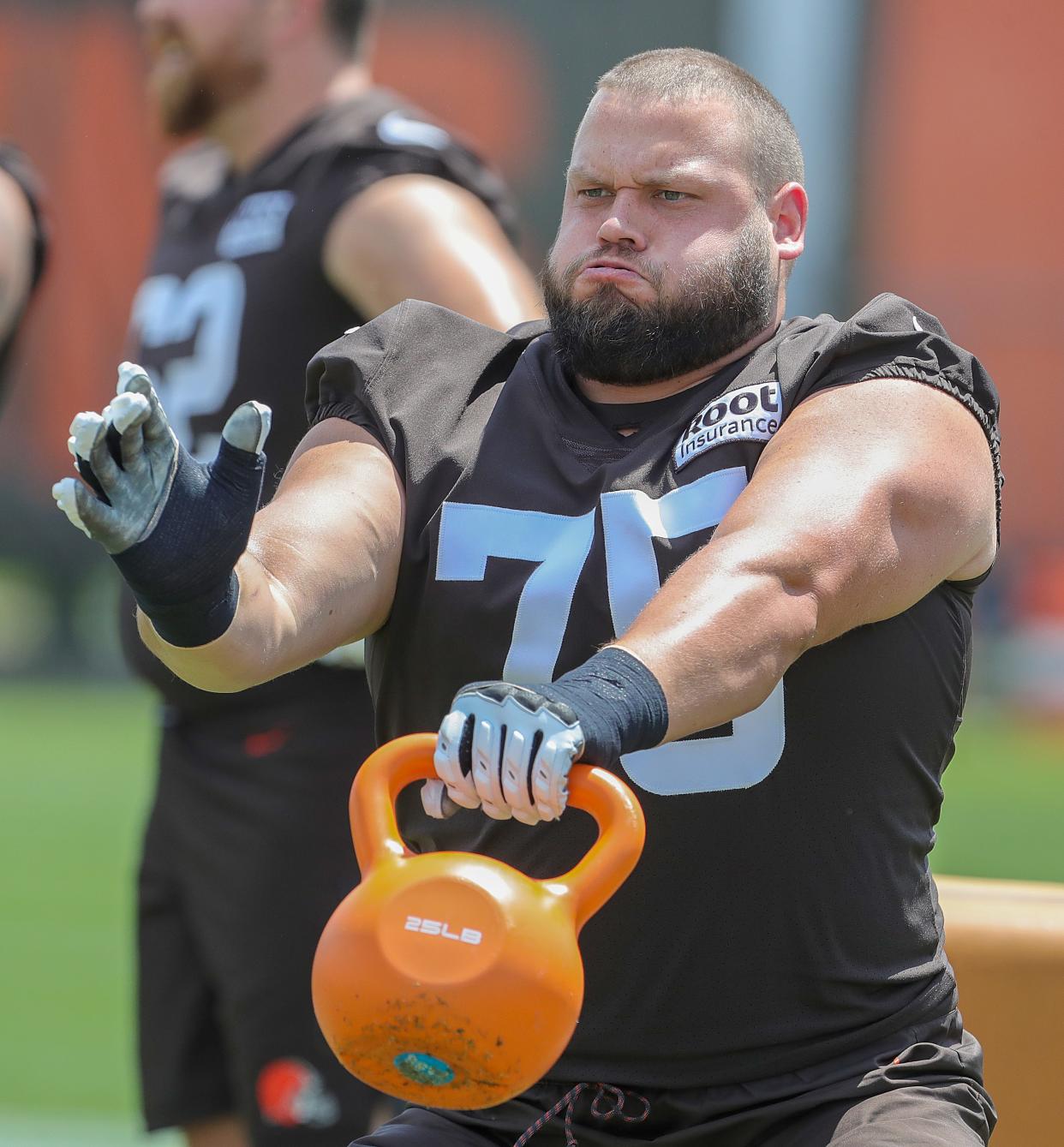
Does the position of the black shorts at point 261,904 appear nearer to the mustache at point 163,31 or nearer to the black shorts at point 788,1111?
the black shorts at point 788,1111

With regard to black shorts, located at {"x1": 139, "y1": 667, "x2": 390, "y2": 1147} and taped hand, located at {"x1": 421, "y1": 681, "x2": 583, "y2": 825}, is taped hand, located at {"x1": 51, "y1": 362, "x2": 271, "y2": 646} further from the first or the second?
black shorts, located at {"x1": 139, "y1": 667, "x2": 390, "y2": 1147}

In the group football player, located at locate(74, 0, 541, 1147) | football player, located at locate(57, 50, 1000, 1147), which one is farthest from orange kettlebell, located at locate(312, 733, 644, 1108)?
football player, located at locate(74, 0, 541, 1147)

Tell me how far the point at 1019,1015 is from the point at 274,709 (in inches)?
55.3

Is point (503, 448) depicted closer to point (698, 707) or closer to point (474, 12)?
point (698, 707)

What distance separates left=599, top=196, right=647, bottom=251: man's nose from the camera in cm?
230

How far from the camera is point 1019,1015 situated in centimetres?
259

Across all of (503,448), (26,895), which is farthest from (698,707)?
(26,895)

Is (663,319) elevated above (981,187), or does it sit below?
above

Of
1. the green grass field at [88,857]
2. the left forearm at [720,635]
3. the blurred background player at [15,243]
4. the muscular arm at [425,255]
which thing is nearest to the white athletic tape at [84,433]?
the left forearm at [720,635]

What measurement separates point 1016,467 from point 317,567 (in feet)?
44.3

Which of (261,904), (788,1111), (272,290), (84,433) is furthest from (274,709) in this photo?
(84,433)

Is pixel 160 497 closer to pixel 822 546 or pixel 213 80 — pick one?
pixel 822 546

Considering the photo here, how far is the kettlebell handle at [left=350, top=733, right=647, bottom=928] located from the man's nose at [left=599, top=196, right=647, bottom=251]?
2.60 ft

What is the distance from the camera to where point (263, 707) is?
3375 millimetres
